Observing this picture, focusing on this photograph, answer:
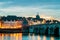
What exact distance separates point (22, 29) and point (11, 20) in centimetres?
1174

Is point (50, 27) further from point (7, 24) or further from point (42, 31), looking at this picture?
point (7, 24)

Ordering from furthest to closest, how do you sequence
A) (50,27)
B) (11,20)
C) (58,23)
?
1. (11,20)
2. (50,27)
3. (58,23)

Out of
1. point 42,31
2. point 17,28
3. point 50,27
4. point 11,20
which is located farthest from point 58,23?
point 11,20

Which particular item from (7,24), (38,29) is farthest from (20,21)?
(38,29)

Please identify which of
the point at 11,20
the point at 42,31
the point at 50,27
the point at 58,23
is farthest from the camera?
the point at 11,20

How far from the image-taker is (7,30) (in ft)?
391

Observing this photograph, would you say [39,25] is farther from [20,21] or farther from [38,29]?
[20,21]

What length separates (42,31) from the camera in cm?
11594

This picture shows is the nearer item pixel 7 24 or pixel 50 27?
pixel 50 27

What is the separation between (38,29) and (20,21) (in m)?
12.2

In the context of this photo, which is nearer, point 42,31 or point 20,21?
point 42,31

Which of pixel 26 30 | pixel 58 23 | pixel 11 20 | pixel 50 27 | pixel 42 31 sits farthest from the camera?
pixel 11 20

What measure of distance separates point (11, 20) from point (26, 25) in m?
8.95

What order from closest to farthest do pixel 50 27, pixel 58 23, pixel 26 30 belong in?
1. pixel 58 23
2. pixel 50 27
3. pixel 26 30
